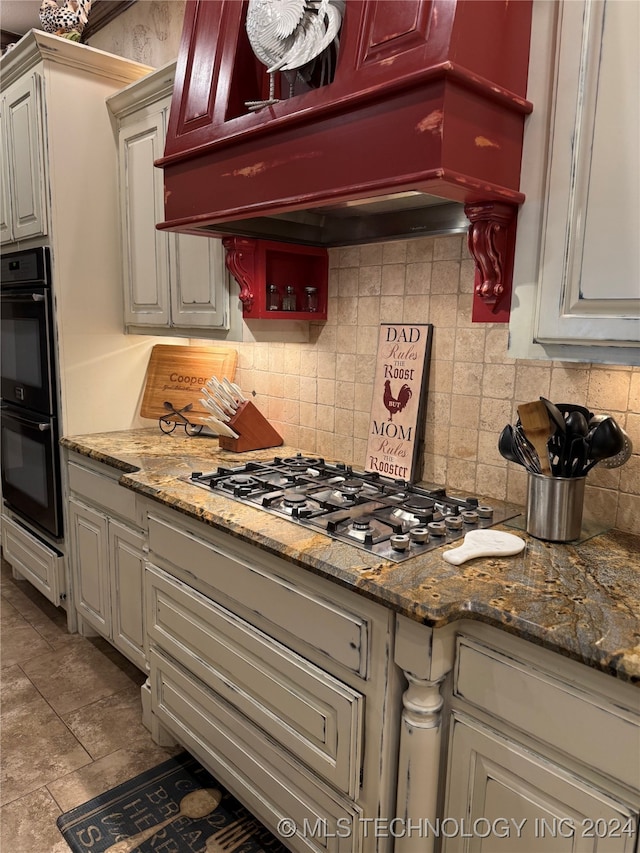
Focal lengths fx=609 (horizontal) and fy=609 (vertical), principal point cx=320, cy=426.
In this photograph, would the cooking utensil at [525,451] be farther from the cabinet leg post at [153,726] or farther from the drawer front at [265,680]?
the cabinet leg post at [153,726]

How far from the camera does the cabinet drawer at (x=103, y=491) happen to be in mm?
2176

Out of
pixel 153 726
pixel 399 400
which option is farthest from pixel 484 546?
pixel 153 726

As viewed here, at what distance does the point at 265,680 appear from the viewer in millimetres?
1507

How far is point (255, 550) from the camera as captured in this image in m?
1.50

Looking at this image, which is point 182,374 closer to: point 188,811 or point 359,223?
point 359,223

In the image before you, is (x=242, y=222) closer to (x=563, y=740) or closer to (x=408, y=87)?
(x=408, y=87)

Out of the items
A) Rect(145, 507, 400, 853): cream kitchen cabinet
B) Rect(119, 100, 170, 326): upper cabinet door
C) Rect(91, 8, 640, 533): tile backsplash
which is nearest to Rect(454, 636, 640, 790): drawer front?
Rect(145, 507, 400, 853): cream kitchen cabinet

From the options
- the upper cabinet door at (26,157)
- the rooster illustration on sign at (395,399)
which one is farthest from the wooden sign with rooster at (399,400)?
the upper cabinet door at (26,157)

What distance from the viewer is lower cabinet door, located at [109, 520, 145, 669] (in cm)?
217

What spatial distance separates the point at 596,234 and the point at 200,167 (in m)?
1.12

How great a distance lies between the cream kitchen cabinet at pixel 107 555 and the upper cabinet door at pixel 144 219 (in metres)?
0.70

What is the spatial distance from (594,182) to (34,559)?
278cm

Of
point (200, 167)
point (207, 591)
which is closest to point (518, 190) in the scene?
point (200, 167)

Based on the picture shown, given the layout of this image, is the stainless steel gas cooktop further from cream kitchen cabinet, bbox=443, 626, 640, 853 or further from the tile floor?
the tile floor
